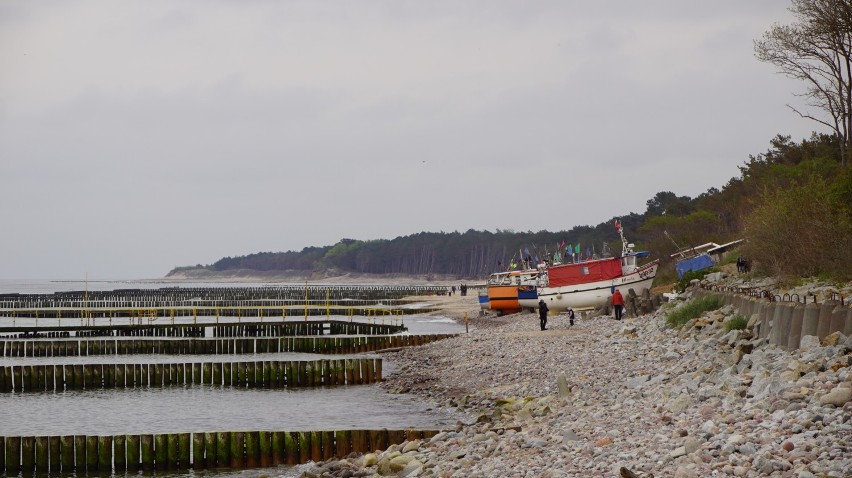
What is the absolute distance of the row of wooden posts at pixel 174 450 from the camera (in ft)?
71.2

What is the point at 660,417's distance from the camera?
15.8 meters

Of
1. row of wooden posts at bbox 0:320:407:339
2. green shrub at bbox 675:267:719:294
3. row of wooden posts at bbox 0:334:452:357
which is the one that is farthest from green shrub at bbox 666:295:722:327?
row of wooden posts at bbox 0:320:407:339

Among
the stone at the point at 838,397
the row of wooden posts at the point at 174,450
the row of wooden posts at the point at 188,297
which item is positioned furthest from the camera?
the row of wooden posts at the point at 188,297

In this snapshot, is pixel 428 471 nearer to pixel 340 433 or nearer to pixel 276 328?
pixel 340 433

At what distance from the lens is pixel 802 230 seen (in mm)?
Answer: 31656

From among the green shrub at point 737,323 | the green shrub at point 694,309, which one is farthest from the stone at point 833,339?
the green shrub at point 694,309

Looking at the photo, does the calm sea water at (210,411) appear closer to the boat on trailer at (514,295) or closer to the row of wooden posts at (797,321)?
the row of wooden posts at (797,321)

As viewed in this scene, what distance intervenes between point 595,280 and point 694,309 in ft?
95.1

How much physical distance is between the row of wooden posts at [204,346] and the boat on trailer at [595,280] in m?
12.6

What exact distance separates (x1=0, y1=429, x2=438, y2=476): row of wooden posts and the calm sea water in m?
4.06

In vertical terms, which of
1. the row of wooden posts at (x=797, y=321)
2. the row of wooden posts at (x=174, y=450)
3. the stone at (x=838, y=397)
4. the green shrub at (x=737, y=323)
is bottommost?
the row of wooden posts at (x=174, y=450)

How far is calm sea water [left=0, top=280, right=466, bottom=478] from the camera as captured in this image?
28500 millimetres

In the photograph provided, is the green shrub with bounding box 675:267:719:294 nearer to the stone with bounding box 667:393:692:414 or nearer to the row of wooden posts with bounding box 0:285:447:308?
the stone with bounding box 667:393:692:414

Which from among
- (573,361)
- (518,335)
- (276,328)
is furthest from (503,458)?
(276,328)
